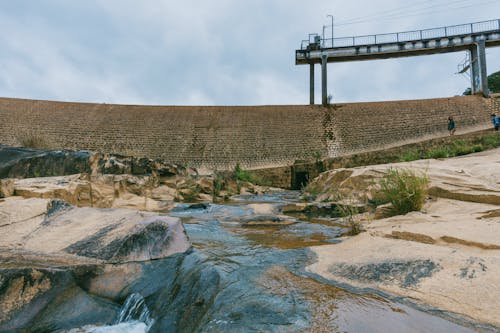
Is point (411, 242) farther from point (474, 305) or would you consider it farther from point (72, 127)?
point (72, 127)

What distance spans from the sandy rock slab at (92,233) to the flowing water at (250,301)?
210 mm

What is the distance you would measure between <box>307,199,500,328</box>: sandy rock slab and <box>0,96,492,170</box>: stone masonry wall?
62.9 feet

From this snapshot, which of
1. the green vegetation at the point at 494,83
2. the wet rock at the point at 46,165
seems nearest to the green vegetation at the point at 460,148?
the wet rock at the point at 46,165

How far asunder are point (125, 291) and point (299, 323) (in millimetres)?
1337

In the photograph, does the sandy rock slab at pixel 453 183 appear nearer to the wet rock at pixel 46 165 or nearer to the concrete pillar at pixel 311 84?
the wet rock at pixel 46 165

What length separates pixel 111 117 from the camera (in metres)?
25.1

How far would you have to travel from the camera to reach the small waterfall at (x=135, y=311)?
212 cm

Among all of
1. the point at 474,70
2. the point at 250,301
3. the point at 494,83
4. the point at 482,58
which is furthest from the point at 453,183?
the point at 494,83

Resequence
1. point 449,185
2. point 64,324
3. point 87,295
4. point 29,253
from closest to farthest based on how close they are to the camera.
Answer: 1. point 64,324
2. point 87,295
3. point 29,253
4. point 449,185

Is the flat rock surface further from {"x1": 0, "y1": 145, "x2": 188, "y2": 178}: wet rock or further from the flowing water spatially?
{"x1": 0, "y1": 145, "x2": 188, "y2": 178}: wet rock

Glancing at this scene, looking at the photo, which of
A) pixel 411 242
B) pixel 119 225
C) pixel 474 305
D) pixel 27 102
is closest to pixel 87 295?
pixel 119 225

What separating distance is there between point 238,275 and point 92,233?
1465mm

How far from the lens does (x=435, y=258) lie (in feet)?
7.37

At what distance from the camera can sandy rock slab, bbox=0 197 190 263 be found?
2.68 meters
